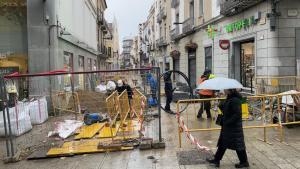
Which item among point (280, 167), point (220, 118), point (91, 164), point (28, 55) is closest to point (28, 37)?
point (28, 55)

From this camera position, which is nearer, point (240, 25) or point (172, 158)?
point (172, 158)

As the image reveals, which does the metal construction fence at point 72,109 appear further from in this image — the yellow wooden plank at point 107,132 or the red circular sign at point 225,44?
the red circular sign at point 225,44

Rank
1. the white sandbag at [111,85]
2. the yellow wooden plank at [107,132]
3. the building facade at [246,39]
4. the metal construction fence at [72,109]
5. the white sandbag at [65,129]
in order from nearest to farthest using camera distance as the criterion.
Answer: the metal construction fence at [72,109]
the yellow wooden plank at [107,132]
the white sandbag at [65,129]
the white sandbag at [111,85]
the building facade at [246,39]

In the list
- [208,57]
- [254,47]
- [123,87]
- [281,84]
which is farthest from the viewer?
[208,57]

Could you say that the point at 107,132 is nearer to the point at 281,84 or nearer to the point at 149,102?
the point at 149,102

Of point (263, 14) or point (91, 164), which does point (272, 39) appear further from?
point (91, 164)

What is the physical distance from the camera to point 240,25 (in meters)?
15.4

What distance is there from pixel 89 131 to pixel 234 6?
8.59m

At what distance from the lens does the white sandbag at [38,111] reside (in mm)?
11375

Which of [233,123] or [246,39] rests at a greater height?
[246,39]

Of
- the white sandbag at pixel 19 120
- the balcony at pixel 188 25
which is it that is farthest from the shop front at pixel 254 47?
the white sandbag at pixel 19 120

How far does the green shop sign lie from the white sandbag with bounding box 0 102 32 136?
8932 mm

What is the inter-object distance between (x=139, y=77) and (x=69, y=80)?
2872 mm

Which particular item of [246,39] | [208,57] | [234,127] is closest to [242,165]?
[234,127]
